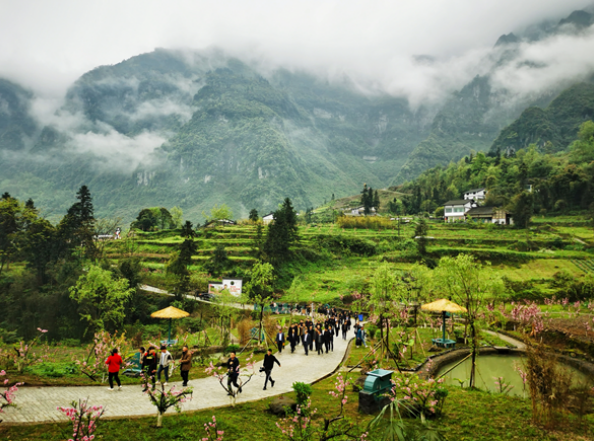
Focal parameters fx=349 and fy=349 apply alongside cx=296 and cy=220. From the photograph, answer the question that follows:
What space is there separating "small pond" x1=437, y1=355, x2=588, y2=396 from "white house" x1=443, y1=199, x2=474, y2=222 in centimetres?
6209

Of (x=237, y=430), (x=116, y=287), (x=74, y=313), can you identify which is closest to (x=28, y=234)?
(x=74, y=313)

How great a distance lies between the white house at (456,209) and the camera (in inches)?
2954

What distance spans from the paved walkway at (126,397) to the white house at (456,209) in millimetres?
69760

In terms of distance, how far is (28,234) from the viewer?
33.6m

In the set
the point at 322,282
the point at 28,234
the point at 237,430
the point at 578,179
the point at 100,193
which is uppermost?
the point at 100,193

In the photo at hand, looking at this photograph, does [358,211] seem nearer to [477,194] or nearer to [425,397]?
[477,194]

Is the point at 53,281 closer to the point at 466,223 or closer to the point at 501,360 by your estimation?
the point at 501,360

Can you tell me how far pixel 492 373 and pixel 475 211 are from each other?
6415 cm

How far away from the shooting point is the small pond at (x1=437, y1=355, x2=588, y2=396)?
40.3 feet

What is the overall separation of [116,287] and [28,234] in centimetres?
1802

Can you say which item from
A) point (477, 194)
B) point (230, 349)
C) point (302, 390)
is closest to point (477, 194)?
point (477, 194)

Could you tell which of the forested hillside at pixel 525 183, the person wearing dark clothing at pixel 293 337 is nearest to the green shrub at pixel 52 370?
the person wearing dark clothing at pixel 293 337

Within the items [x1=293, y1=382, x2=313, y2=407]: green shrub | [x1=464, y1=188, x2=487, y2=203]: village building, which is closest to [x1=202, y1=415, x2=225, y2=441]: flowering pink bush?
[x1=293, y1=382, x2=313, y2=407]: green shrub

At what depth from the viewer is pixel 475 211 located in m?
70.9
